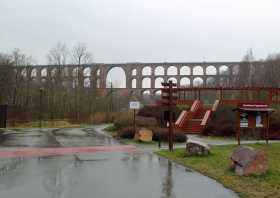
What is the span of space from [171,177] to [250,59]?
83.6 m

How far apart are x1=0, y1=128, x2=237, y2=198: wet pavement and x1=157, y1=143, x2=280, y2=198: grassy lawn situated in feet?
1.08

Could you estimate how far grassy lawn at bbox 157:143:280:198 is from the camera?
918 centimetres

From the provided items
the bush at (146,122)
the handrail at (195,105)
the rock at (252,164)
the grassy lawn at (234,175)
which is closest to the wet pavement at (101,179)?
the grassy lawn at (234,175)

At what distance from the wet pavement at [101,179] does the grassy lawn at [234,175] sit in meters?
0.33

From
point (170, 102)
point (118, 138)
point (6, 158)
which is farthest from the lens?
point (118, 138)

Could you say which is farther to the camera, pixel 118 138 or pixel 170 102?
pixel 118 138

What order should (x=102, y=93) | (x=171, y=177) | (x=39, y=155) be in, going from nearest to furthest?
(x=171, y=177) < (x=39, y=155) < (x=102, y=93)

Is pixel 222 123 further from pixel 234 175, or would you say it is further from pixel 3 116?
pixel 3 116

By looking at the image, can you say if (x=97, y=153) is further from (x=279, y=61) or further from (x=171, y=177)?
(x=279, y=61)

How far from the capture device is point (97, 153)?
1767 cm

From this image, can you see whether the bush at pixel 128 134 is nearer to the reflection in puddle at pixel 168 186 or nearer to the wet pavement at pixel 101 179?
the wet pavement at pixel 101 179

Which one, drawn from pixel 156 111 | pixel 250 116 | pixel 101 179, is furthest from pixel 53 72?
pixel 101 179

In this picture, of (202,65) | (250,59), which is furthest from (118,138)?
(202,65)

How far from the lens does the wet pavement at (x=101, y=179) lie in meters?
8.85
